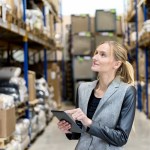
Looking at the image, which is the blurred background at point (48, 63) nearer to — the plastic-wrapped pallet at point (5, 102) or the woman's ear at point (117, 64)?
the plastic-wrapped pallet at point (5, 102)

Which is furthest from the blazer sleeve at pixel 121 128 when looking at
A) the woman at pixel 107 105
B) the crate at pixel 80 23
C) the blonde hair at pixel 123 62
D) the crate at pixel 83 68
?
the crate at pixel 80 23

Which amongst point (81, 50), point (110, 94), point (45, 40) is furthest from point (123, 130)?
point (81, 50)

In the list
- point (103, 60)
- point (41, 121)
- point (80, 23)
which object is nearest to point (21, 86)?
point (41, 121)

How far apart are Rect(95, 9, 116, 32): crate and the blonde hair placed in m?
7.94

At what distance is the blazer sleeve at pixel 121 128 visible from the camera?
182 cm

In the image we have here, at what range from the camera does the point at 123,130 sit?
1844mm

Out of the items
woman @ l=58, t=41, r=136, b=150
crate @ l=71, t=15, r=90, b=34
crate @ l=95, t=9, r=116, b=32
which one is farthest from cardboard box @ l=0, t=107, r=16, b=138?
crate @ l=71, t=15, r=90, b=34

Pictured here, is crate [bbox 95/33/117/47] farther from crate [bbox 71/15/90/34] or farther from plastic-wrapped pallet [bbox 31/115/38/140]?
plastic-wrapped pallet [bbox 31/115/38/140]

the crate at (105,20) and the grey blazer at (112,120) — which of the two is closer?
the grey blazer at (112,120)

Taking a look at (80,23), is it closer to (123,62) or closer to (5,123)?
(5,123)

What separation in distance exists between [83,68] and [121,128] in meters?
7.93

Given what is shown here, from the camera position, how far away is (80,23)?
10203 mm

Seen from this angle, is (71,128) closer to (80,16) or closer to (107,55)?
(107,55)

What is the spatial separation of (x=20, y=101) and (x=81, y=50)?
5421mm
